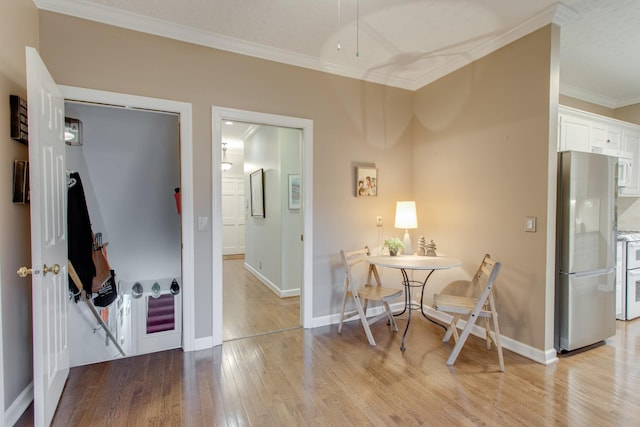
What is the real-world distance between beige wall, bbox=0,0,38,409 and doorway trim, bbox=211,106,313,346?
124 centimetres

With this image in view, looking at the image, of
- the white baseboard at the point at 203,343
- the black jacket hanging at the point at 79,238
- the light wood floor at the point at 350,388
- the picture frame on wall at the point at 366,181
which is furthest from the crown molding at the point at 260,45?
the light wood floor at the point at 350,388

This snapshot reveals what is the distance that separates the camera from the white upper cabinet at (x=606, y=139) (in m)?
3.12

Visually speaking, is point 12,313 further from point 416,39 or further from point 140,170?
point 416,39

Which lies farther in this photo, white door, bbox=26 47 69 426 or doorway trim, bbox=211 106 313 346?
doorway trim, bbox=211 106 313 346

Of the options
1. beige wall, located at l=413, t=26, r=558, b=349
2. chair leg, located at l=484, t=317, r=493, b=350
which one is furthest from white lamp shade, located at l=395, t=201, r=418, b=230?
chair leg, located at l=484, t=317, r=493, b=350

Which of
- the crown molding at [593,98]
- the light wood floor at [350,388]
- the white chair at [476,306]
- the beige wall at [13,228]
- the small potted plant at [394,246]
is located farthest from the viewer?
the crown molding at [593,98]

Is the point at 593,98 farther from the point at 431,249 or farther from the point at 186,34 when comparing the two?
the point at 186,34

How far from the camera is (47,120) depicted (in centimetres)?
182

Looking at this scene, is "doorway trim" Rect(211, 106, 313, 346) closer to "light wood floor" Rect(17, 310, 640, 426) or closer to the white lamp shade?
"light wood floor" Rect(17, 310, 640, 426)

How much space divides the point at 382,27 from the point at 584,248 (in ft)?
8.42

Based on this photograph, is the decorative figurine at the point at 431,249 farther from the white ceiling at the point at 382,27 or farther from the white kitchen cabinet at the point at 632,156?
the white kitchen cabinet at the point at 632,156

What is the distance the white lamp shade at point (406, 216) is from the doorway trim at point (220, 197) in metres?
1.00

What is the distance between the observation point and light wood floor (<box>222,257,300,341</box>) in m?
3.32

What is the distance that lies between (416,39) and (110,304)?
12.1 feet
